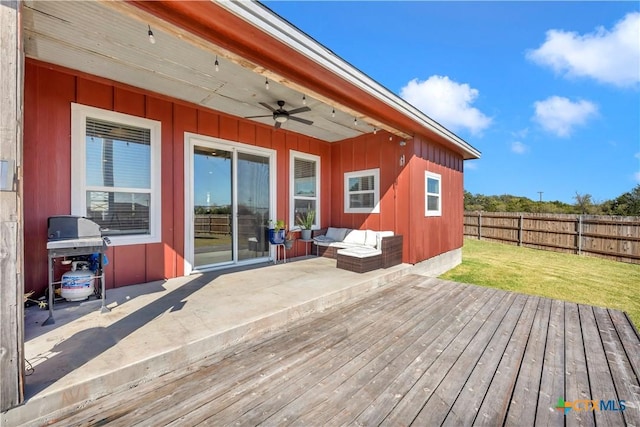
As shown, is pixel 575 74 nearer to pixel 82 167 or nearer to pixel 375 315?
pixel 375 315

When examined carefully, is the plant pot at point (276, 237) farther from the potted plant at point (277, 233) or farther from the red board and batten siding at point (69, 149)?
the red board and batten siding at point (69, 149)

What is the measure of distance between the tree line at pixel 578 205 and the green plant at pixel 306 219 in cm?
1732

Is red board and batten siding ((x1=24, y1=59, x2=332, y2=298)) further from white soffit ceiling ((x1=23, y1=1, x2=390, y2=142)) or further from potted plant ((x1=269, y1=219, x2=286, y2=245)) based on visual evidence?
potted plant ((x1=269, y1=219, x2=286, y2=245))

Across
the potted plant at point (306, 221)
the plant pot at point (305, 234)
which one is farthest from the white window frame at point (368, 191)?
the plant pot at point (305, 234)

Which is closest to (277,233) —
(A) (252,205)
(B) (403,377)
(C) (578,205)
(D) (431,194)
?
(A) (252,205)

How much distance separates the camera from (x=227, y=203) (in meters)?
4.45

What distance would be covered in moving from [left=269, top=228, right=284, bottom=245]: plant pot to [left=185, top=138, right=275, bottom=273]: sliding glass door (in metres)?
0.28

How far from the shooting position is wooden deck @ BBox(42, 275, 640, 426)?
1481 mm

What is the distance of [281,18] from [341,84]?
3.28 ft

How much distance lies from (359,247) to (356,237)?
583mm

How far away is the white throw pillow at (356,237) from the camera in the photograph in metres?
5.26

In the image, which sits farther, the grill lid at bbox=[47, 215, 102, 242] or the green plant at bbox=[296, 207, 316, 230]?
the green plant at bbox=[296, 207, 316, 230]

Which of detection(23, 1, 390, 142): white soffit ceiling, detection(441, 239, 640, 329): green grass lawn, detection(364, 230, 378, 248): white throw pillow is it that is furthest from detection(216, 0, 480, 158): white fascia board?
detection(441, 239, 640, 329): green grass lawn

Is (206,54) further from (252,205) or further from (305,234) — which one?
(305,234)
